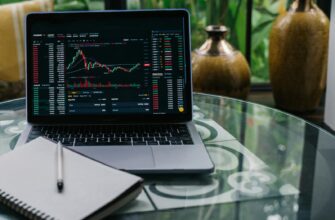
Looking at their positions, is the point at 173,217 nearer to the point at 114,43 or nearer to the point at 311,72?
the point at 114,43

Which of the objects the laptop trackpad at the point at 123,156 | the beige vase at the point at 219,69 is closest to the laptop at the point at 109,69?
the laptop trackpad at the point at 123,156

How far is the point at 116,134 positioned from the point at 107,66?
15cm

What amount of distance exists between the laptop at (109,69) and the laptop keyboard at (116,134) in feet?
0.05

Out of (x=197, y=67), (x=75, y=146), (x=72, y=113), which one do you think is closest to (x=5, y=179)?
(x=75, y=146)

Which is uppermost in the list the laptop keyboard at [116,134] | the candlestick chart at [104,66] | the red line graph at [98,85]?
the candlestick chart at [104,66]

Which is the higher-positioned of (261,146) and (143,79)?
(143,79)

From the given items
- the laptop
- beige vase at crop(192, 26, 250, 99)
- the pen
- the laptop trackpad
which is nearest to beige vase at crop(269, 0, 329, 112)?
beige vase at crop(192, 26, 250, 99)

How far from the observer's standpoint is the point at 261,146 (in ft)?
3.49

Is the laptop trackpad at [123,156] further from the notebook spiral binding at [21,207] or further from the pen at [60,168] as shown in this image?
the notebook spiral binding at [21,207]

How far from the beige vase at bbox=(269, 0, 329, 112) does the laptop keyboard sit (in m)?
1.07

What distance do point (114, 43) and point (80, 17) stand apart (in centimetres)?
9

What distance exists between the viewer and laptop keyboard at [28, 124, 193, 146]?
1.00 metres

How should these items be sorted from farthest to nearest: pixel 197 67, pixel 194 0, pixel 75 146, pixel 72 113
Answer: pixel 194 0
pixel 197 67
pixel 72 113
pixel 75 146

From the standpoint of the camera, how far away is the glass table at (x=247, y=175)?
802 millimetres
